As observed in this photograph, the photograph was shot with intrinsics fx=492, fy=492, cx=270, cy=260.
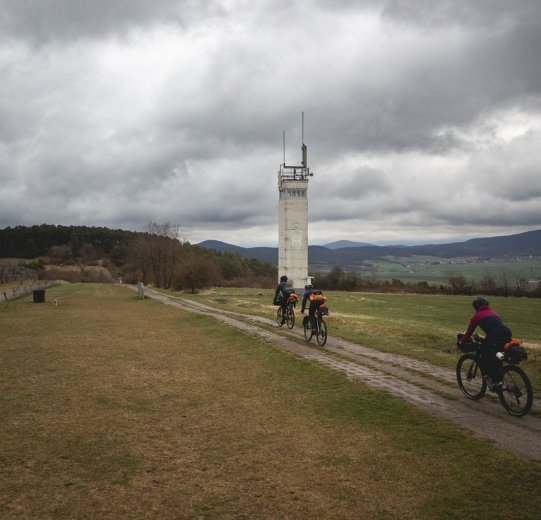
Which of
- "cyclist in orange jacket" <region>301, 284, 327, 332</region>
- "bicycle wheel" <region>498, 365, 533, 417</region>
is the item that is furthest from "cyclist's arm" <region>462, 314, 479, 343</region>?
"cyclist in orange jacket" <region>301, 284, 327, 332</region>

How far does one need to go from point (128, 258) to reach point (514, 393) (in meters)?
116

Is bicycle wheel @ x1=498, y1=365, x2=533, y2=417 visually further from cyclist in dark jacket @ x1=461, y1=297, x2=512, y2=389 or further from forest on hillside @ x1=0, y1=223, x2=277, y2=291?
forest on hillside @ x1=0, y1=223, x2=277, y2=291

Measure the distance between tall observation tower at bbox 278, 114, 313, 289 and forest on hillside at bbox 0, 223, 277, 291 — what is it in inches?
449

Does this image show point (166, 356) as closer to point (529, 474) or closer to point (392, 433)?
point (392, 433)

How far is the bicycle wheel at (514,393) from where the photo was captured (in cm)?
880

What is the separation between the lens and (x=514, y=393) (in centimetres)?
896

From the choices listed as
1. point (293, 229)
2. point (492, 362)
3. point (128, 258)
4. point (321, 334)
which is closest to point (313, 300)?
point (321, 334)

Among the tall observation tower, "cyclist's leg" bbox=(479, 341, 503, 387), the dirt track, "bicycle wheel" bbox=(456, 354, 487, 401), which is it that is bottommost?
the dirt track

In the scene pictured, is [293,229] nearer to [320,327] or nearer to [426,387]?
[320,327]

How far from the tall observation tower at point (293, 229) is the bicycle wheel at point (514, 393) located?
47.0 metres

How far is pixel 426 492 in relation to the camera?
238 inches

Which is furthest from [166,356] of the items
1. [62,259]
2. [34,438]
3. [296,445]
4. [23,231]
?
[23,231]

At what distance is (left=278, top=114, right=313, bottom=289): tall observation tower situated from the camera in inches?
2219

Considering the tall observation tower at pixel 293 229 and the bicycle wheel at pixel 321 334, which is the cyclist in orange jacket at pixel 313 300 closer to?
the bicycle wheel at pixel 321 334
